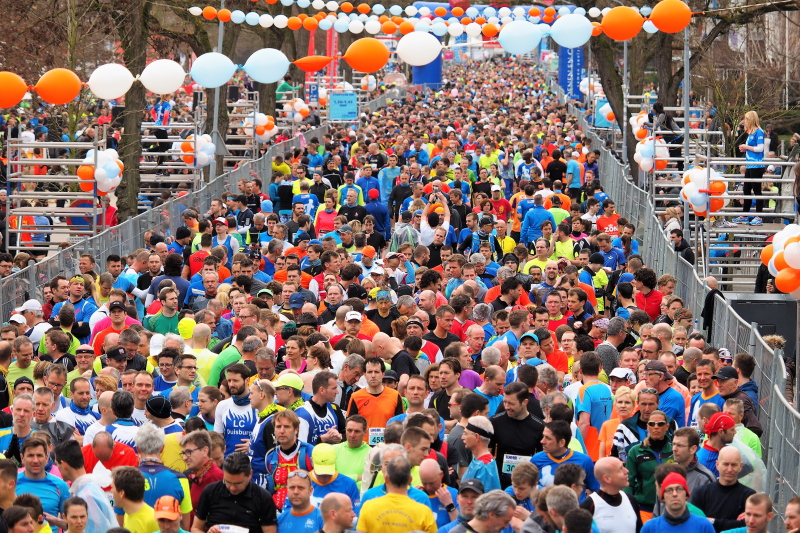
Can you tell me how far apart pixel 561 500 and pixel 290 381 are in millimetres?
3103

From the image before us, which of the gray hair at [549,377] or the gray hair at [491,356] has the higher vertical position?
the gray hair at [491,356]

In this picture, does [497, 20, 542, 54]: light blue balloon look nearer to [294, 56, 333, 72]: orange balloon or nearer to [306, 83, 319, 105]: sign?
[294, 56, 333, 72]: orange balloon

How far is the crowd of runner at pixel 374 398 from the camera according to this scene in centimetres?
715

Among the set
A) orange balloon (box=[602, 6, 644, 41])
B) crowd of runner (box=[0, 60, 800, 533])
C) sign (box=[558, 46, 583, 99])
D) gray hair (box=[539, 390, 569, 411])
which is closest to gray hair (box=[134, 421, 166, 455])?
crowd of runner (box=[0, 60, 800, 533])

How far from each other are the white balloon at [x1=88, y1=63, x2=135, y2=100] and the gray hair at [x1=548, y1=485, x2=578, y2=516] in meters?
10.3

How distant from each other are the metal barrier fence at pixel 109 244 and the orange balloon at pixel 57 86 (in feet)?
6.69

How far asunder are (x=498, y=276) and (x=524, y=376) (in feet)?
14.7

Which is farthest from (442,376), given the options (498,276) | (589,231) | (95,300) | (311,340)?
(589,231)

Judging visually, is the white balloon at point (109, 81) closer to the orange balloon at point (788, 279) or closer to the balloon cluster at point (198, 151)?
the orange balloon at point (788, 279)

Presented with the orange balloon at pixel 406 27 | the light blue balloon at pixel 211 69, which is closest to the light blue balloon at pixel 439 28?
the orange balloon at pixel 406 27

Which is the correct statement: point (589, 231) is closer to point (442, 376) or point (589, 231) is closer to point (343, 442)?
point (442, 376)

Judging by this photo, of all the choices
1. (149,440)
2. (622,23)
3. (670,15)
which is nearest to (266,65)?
(622,23)

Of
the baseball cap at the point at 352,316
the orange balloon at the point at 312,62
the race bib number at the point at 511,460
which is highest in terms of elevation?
the orange balloon at the point at 312,62

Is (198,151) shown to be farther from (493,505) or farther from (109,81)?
(493,505)
